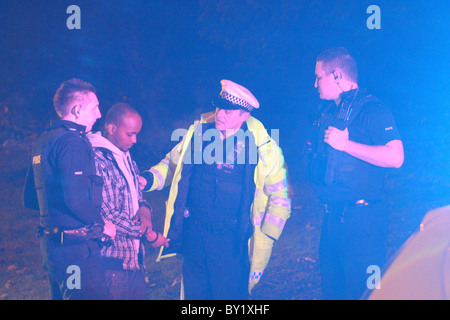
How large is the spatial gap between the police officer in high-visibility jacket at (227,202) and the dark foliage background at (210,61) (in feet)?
16.6

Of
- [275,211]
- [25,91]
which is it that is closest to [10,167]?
[25,91]

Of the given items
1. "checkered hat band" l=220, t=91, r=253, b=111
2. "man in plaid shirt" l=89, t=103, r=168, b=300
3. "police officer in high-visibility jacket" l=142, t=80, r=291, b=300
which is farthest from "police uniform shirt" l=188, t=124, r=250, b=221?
"man in plaid shirt" l=89, t=103, r=168, b=300

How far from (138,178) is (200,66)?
7436 mm

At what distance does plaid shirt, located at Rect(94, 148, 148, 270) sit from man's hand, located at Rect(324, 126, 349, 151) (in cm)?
→ 188

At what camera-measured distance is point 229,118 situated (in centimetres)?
362

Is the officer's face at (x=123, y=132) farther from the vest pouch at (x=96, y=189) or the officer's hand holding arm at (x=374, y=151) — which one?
the officer's hand holding arm at (x=374, y=151)

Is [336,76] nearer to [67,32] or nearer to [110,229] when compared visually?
[110,229]

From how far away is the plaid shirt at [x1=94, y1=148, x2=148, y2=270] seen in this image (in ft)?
10.4

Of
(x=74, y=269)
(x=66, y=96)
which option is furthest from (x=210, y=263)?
(x=66, y=96)

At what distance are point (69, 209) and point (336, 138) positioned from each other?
2.33 meters

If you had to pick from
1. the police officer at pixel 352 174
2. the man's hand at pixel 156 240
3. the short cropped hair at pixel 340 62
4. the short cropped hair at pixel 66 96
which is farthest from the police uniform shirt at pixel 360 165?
the short cropped hair at pixel 66 96

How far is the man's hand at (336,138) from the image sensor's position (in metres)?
3.29

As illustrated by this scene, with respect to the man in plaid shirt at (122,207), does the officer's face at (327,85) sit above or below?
above

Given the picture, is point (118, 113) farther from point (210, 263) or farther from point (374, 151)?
point (374, 151)
